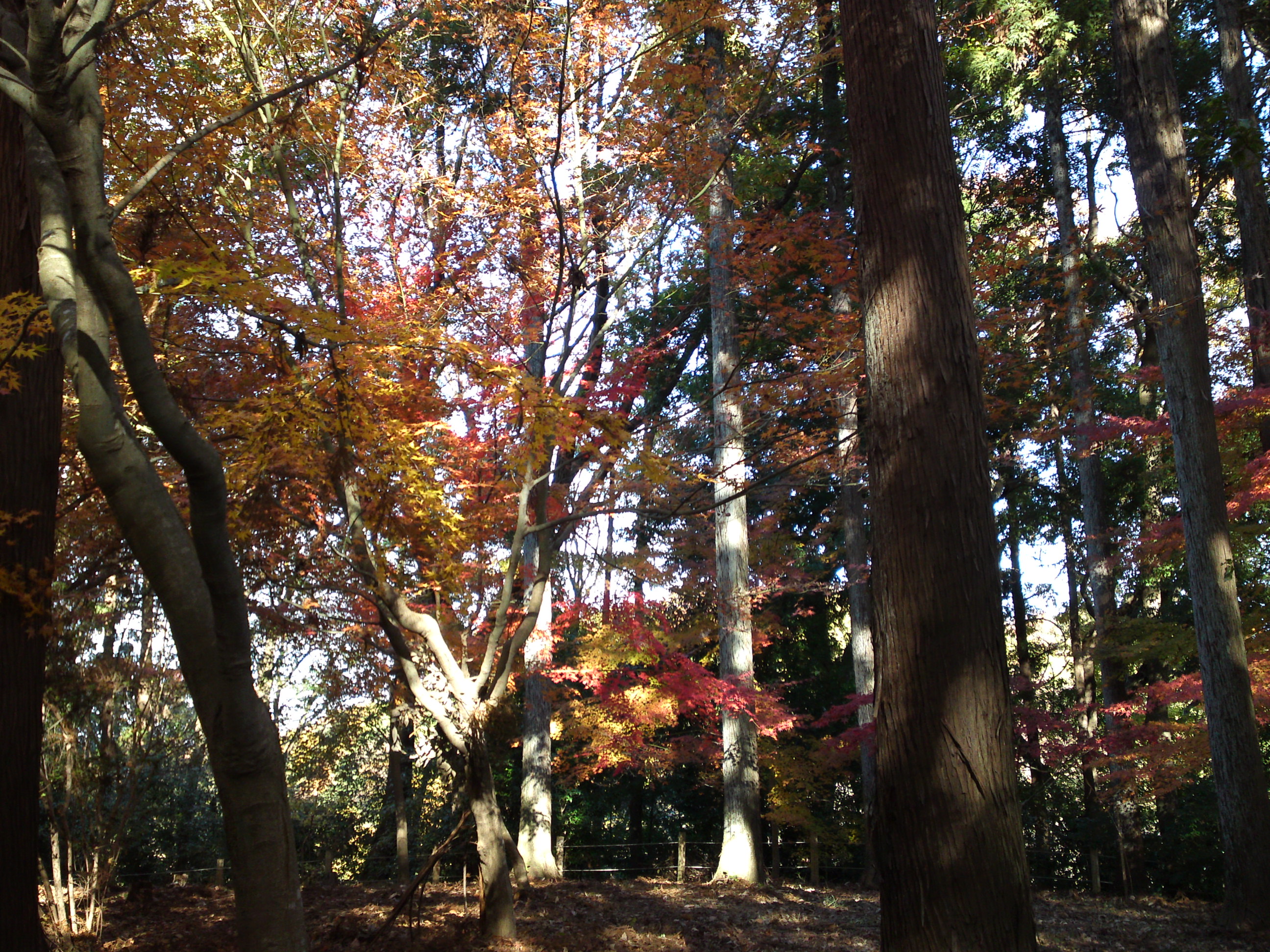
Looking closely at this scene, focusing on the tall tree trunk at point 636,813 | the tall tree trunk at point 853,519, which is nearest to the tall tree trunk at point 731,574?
the tall tree trunk at point 853,519

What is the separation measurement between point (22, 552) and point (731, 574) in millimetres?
8836

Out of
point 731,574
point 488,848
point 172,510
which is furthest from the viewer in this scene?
point 731,574

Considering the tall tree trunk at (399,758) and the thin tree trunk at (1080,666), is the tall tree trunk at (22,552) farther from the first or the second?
the thin tree trunk at (1080,666)

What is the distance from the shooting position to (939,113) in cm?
372

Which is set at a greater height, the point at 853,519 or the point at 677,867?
the point at 853,519

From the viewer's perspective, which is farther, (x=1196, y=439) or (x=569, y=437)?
(x=1196, y=439)

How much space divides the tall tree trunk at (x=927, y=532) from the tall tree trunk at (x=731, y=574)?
7.68 meters

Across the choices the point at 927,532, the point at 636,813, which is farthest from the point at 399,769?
the point at 927,532

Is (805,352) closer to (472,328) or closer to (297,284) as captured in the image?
(472,328)

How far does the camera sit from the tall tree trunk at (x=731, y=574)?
1203 centimetres

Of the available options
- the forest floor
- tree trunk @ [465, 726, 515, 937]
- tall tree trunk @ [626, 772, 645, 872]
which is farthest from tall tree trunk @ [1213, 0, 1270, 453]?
tall tree trunk @ [626, 772, 645, 872]

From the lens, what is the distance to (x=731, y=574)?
12.7m

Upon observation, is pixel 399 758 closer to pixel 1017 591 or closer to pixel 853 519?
pixel 853 519

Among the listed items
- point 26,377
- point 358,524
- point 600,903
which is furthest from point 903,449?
point 600,903
